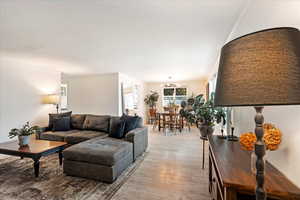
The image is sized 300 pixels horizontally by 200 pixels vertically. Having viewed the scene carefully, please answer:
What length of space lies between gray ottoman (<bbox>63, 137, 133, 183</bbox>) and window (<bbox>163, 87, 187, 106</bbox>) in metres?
5.86

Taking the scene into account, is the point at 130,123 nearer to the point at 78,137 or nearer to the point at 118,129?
the point at 118,129

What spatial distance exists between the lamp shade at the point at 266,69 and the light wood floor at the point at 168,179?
1.74 meters

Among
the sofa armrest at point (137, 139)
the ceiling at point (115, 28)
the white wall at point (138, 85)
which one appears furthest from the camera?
the white wall at point (138, 85)

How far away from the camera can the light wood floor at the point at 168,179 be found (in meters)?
1.90

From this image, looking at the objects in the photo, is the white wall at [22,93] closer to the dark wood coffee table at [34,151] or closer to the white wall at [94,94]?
the white wall at [94,94]

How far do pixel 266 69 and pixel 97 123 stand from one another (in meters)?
3.66

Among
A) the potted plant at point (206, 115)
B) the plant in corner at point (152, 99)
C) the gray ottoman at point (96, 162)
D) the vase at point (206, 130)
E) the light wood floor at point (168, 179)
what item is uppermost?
the plant in corner at point (152, 99)

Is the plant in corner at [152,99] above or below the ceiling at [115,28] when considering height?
below

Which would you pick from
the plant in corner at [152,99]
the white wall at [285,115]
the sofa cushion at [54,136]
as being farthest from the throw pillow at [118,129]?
the plant in corner at [152,99]

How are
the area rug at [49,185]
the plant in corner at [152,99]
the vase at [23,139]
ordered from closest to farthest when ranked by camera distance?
1. the area rug at [49,185]
2. the vase at [23,139]
3. the plant in corner at [152,99]

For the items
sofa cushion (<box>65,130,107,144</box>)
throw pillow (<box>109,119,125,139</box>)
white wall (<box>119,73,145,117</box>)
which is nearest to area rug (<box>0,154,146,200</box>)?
sofa cushion (<box>65,130,107,144</box>)

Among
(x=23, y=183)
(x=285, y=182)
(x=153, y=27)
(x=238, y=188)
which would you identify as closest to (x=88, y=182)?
(x=23, y=183)

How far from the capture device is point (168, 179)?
2279 millimetres

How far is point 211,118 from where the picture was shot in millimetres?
2568
